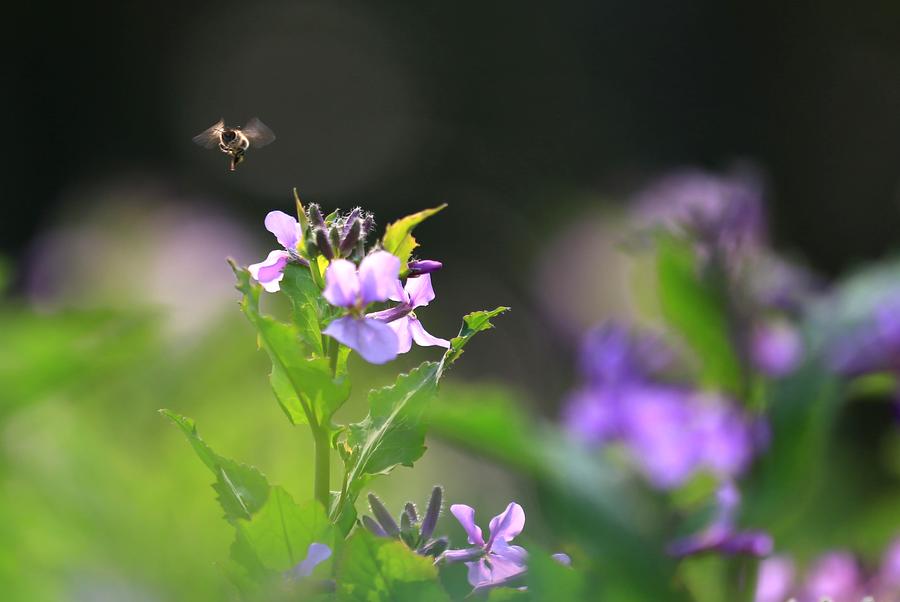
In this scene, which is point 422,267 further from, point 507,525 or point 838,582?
point 838,582

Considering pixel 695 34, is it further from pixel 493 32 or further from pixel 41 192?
pixel 41 192

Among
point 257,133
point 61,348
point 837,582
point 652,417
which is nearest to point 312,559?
point 257,133

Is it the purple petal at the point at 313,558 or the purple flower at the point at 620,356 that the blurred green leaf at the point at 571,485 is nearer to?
the purple flower at the point at 620,356

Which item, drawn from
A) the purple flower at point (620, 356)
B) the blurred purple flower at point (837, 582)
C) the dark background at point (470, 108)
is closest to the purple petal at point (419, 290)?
the blurred purple flower at point (837, 582)

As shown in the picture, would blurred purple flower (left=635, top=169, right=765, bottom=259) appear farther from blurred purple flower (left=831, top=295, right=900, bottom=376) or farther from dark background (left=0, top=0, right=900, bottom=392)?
dark background (left=0, top=0, right=900, bottom=392)

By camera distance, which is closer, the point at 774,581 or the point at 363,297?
the point at 363,297

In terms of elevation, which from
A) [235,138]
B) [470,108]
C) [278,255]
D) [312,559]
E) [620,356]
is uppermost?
[470,108]
